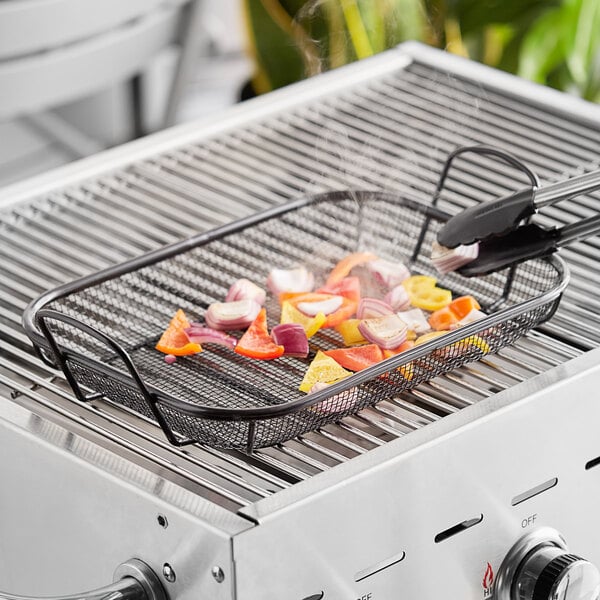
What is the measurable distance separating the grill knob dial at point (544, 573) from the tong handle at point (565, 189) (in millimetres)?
289

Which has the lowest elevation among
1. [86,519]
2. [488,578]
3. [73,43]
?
[488,578]

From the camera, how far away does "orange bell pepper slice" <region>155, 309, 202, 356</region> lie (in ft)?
3.65

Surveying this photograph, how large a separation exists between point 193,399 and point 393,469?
180 mm

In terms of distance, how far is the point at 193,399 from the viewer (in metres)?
1.05

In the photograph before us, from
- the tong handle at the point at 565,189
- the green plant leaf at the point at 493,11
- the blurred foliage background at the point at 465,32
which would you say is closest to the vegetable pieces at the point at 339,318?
the tong handle at the point at 565,189

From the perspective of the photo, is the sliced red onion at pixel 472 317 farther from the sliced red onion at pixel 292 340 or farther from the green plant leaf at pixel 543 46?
the green plant leaf at pixel 543 46

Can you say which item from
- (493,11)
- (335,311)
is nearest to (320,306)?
(335,311)

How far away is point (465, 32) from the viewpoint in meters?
2.42

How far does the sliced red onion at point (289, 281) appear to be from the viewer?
48.0 inches

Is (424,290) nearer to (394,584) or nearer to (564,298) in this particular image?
(564,298)

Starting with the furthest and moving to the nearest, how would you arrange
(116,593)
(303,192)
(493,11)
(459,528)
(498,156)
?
(493,11), (303,192), (498,156), (459,528), (116,593)

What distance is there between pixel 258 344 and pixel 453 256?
0.21 meters

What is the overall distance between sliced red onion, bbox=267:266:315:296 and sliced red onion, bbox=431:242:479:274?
120 millimetres

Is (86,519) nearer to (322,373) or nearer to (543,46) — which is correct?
(322,373)
